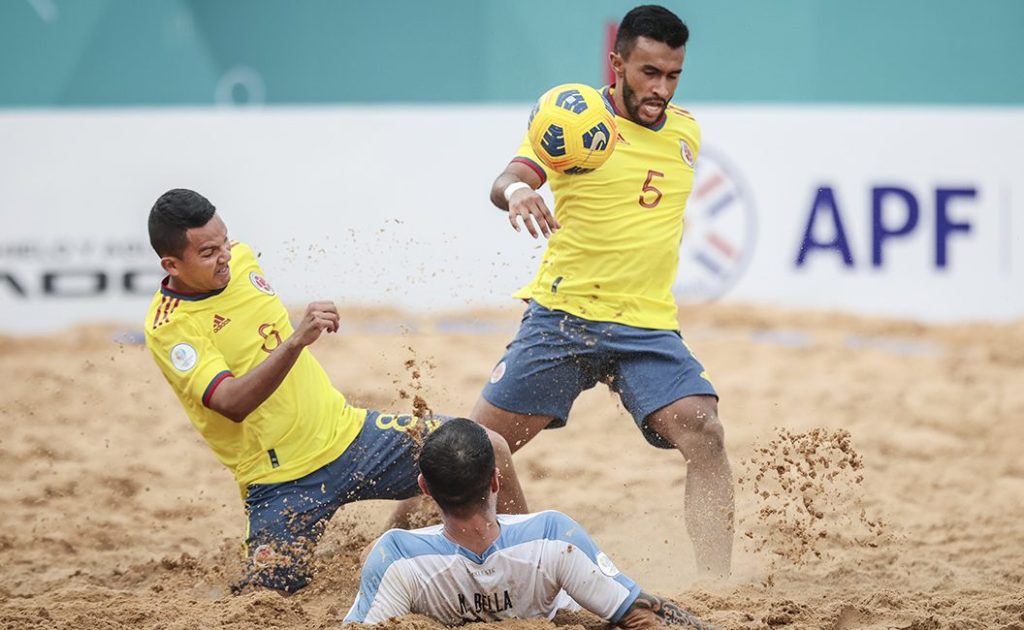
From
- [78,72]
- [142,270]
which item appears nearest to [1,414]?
[142,270]

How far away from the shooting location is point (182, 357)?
499 cm

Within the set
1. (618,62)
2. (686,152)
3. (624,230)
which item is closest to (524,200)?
(624,230)

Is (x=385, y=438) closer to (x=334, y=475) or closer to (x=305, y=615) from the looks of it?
(x=334, y=475)

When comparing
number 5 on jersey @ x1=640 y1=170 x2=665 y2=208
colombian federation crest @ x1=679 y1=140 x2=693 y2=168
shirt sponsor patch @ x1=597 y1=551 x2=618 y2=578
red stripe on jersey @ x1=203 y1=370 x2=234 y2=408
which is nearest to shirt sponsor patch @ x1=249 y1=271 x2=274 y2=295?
red stripe on jersey @ x1=203 y1=370 x2=234 y2=408

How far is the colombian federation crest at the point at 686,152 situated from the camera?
5473mm

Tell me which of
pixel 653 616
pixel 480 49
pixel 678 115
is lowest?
pixel 653 616

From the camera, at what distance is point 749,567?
5652 millimetres

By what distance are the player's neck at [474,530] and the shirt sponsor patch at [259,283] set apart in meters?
1.59

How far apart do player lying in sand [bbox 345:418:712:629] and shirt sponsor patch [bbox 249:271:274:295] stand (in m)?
1.44

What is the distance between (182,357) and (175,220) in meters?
0.52

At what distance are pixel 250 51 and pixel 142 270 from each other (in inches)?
75.5

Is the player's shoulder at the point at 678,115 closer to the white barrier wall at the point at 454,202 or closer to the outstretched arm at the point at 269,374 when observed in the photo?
the outstretched arm at the point at 269,374

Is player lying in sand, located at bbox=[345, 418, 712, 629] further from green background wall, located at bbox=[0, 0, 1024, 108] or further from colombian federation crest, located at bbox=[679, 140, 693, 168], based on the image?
green background wall, located at bbox=[0, 0, 1024, 108]

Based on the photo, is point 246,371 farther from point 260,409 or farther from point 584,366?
point 584,366
